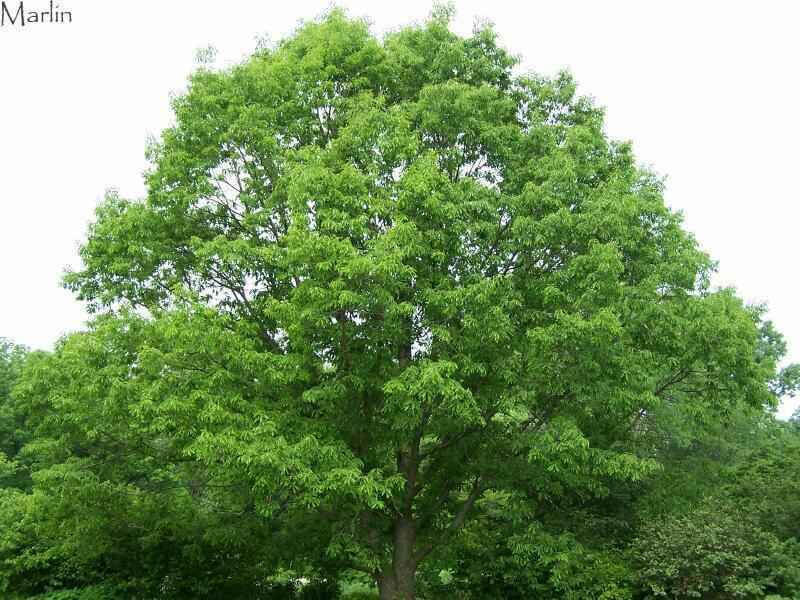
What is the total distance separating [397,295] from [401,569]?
5.02m

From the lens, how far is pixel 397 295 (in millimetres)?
9766

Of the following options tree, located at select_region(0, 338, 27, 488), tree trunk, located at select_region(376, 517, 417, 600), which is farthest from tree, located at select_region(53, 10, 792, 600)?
tree, located at select_region(0, 338, 27, 488)

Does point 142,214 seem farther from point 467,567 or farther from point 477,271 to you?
point 467,567

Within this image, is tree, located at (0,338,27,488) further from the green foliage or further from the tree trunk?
the green foliage

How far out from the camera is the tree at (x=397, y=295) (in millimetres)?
9094

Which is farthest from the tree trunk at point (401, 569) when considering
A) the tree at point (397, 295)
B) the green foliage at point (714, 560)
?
the green foliage at point (714, 560)

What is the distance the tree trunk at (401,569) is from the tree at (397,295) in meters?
0.04

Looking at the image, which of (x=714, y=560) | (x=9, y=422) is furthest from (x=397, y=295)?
(x=9, y=422)

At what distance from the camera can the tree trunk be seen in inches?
448

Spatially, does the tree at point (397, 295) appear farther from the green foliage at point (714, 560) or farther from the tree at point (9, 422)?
the tree at point (9, 422)

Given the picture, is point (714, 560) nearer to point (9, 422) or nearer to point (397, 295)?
point (397, 295)

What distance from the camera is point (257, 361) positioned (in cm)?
919

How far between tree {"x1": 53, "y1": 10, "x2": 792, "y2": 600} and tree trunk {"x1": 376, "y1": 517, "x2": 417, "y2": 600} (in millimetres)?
36

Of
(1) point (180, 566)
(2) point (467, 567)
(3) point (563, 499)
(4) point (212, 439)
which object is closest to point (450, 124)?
(4) point (212, 439)
